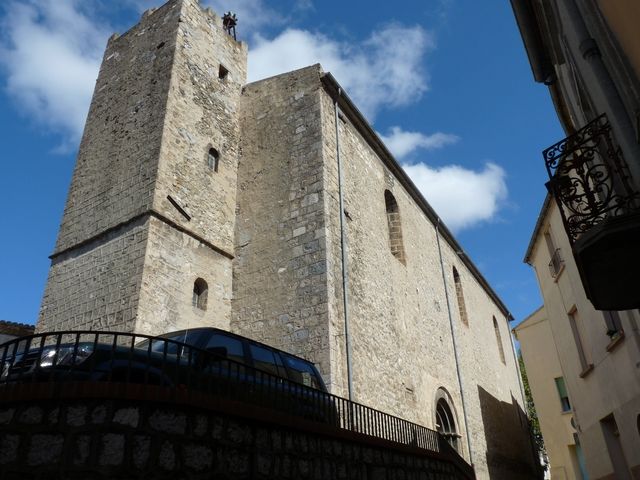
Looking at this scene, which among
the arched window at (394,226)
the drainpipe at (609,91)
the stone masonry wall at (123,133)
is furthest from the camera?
the arched window at (394,226)

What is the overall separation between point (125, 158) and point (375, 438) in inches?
327

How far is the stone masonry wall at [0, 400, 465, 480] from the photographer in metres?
4.07

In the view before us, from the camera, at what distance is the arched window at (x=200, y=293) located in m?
10.9

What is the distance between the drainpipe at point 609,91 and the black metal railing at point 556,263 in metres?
7.49

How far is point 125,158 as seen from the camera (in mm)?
12109

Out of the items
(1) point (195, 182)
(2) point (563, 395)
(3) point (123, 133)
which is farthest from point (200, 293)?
(2) point (563, 395)

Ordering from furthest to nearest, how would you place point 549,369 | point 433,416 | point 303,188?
point 549,369, point 433,416, point 303,188

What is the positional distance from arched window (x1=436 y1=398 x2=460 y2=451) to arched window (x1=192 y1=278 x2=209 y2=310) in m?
7.12

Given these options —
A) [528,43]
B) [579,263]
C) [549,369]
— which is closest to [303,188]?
[528,43]

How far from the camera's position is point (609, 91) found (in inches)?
222

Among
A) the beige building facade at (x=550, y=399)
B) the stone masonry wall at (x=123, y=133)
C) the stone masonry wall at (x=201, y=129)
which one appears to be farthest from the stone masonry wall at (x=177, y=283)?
the beige building facade at (x=550, y=399)

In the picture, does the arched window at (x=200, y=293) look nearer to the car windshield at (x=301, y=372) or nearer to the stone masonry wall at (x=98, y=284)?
the stone masonry wall at (x=98, y=284)

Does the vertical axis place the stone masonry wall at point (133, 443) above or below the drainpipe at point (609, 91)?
below

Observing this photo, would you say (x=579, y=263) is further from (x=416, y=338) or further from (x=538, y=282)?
(x=538, y=282)
